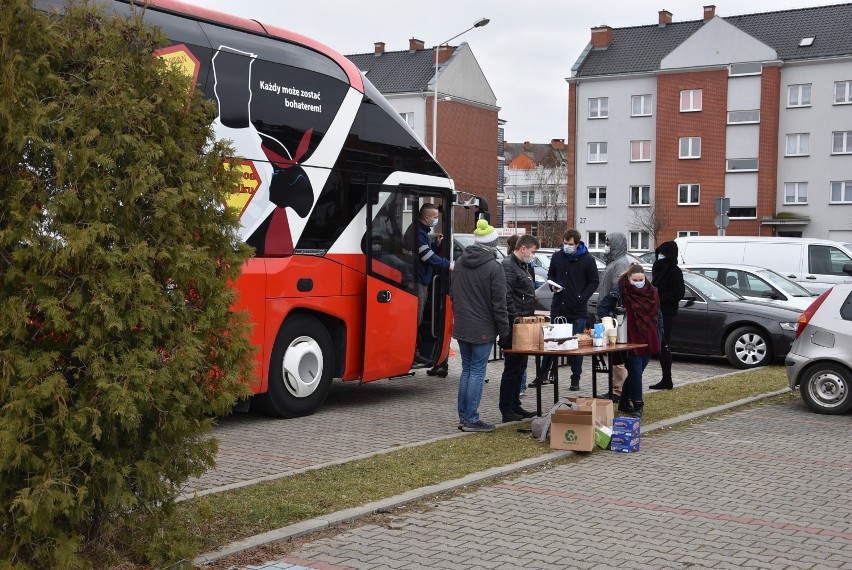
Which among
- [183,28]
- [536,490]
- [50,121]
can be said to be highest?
[183,28]

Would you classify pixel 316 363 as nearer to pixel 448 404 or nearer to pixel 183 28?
pixel 448 404

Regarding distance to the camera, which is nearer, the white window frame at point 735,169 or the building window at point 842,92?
the building window at point 842,92

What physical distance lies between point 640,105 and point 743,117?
21.1ft

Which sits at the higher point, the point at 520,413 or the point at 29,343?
the point at 29,343

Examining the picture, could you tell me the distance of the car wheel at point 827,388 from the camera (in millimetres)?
11266

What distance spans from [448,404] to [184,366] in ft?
24.1

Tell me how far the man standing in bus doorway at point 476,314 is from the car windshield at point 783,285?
9.35 metres

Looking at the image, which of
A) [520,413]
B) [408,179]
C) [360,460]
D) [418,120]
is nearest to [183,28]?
[408,179]

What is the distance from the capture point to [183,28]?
30.8ft

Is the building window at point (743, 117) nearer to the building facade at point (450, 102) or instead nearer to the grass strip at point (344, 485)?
the building facade at point (450, 102)

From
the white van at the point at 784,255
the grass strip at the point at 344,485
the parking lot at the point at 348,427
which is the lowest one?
the parking lot at the point at 348,427

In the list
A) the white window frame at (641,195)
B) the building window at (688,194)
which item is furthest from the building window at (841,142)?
the white window frame at (641,195)

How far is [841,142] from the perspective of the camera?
55.1 m

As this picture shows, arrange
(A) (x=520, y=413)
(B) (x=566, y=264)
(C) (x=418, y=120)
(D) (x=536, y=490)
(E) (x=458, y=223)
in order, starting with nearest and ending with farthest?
(D) (x=536, y=490), (A) (x=520, y=413), (B) (x=566, y=264), (E) (x=458, y=223), (C) (x=418, y=120)
